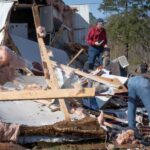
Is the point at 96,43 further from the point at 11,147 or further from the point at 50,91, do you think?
the point at 11,147

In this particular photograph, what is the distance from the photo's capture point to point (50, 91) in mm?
4289

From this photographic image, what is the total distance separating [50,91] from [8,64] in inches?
81.8

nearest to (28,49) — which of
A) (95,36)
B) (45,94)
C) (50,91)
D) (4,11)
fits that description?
(4,11)

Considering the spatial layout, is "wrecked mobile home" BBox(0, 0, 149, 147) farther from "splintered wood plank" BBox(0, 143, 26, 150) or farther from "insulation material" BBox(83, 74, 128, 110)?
"splintered wood plank" BBox(0, 143, 26, 150)

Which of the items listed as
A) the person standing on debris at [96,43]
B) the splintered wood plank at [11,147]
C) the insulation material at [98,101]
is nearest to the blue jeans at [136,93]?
the insulation material at [98,101]

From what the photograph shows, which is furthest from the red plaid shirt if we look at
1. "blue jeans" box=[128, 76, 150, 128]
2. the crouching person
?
the crouching person

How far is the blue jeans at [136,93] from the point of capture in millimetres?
8836

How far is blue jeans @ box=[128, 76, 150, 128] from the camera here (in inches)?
348

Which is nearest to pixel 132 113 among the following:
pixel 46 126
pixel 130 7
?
pixel 46 126

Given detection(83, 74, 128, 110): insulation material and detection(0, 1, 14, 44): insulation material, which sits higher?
detection(0, 1, 14, 44): insulation material

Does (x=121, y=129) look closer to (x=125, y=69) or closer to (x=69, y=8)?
(x=125, y=69)

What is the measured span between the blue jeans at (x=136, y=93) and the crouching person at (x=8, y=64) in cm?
664

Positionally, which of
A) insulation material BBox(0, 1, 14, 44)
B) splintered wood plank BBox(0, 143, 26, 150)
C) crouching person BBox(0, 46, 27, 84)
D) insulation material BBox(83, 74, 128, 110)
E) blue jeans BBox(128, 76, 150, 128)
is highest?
crouching person BBox(0, 46, 27, 84)

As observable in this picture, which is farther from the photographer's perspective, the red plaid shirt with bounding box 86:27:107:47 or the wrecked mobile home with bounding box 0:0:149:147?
the red plaid shirt with bounding box 86:27:107:47
